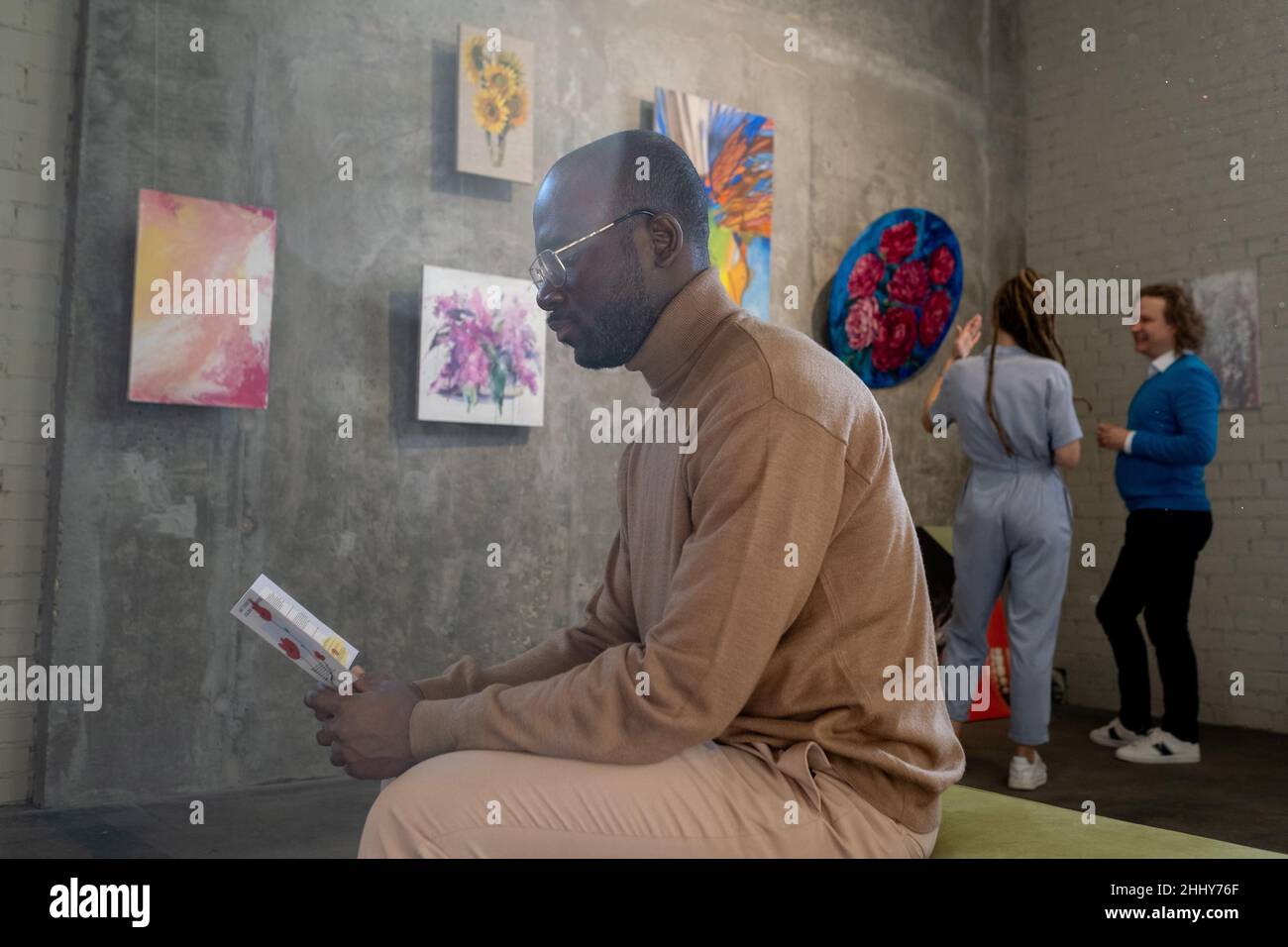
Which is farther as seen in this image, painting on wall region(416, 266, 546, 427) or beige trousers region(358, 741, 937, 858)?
painting on wall region(416, 266, 546, 427)

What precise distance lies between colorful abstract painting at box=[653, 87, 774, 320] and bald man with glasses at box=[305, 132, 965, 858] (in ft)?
11.6

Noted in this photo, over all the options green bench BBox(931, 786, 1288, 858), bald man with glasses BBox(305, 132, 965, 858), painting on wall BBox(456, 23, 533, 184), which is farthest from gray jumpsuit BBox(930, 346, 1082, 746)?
bald man with glasses BBox(305, 132, 965, 858)

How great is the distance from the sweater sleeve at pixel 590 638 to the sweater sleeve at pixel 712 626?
375 mm

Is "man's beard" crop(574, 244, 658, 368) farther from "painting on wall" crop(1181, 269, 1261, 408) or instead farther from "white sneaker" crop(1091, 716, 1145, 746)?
"painting on wall" crop(1181, 269, 1261, 408)

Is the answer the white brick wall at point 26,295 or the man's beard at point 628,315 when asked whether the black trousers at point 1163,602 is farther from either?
the white brick wall at point 26,295

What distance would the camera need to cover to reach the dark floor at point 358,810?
127 inches

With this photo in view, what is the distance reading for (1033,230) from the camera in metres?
6.72

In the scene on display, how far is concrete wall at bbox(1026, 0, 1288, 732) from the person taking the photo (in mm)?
5613

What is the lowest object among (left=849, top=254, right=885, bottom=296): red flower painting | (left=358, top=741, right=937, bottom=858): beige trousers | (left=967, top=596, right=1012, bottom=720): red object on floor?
(left=967, top=596, right=1012, bottom=720): red object on floor

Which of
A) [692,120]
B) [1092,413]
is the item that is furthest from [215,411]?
[1092,413]

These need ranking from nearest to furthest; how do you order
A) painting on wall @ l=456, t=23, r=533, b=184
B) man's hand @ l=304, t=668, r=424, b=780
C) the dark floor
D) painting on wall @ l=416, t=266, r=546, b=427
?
man's hand @ l=304, t=668, r=424, b=780
the dark floor
painting on wall @ l=416, t=266, r=546, b=427
painting on wall @ l=456, t=23, r=533, b=184

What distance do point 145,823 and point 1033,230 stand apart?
17.6 feet
